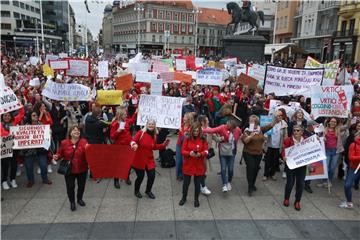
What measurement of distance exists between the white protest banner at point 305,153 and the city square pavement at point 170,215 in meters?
0.91

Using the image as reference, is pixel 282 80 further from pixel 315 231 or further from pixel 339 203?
pixel 315 231

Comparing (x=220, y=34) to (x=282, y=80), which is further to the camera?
(x=220, y=34)

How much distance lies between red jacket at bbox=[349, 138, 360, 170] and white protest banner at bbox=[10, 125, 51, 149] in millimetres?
5704

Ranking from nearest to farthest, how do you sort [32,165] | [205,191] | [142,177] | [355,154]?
[355,154]
[142,177]
[205,191]
[32,165]

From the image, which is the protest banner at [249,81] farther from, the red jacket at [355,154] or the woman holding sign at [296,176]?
the red jacket at [355,154]

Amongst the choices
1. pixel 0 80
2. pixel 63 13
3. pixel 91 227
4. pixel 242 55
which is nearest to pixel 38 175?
pixel 0 80

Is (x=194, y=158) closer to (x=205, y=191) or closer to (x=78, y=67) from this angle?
(x=205, y=191)

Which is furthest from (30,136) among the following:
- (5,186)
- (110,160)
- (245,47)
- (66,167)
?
(245,47)

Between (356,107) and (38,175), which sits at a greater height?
(356,107)

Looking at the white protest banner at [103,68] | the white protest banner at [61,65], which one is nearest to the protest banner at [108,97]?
the white protest banner at [61,65]

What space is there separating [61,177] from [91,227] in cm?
251

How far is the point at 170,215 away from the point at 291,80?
5.70 m

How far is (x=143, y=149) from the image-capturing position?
624cm

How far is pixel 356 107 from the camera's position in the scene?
892cm
